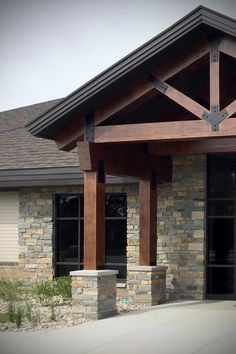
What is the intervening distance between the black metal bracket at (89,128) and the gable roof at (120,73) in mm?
101

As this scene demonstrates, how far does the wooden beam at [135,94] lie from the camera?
35.5ft

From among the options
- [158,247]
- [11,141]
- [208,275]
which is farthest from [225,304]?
[11,141]

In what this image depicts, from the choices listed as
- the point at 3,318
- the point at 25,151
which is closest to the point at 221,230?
the point at 3,318

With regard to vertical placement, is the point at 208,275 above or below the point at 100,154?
below

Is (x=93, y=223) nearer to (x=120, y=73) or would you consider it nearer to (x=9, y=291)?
(x=9, y=291)

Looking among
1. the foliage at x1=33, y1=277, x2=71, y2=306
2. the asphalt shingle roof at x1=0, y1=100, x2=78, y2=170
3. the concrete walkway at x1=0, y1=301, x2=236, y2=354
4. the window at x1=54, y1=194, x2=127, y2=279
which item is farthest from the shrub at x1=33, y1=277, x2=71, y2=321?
the asphalt shingle roof at x1=0, y1=100, x2=78, y2=170

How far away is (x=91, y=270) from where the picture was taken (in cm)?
1112

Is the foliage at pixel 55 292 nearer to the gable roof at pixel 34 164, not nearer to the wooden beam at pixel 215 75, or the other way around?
the gable roof at pixel 34 164

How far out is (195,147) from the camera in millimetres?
12703

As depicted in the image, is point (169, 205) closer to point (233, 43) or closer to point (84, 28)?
point (233, 43)

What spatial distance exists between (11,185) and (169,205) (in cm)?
380

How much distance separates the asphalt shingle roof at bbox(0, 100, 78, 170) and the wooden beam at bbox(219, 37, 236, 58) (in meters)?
5.30

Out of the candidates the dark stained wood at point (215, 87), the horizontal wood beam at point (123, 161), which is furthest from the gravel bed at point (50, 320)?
the dark stained wood at point (215, 87)

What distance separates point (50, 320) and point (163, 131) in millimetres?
3531
